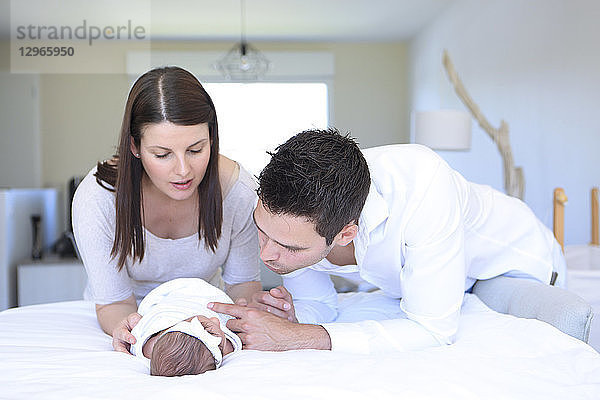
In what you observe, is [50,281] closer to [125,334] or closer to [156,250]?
[156,250]

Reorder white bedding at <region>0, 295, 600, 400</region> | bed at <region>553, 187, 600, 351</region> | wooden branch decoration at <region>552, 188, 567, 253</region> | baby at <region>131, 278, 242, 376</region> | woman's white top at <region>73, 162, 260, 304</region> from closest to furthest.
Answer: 1. white bedding at <region>0, 295, 600, 400</region>
2. baby at <region>131, 278, 242, 376</region>
3. woman's white top at <region>73, 162, 260, 304</region>
4. bed at <region>553, 187, 600, 351</region>
5. wooden branch decoration at <region>552, 188, 567, 253</region>

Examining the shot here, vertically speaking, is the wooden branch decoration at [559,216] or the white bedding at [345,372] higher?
the wooden branch decoration at [559,216]

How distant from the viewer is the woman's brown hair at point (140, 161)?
5.13 ft

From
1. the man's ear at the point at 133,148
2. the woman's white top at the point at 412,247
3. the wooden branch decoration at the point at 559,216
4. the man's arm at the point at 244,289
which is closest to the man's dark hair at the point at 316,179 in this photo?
the woman's white top at the point at 412,247

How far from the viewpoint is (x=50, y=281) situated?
4504 mm

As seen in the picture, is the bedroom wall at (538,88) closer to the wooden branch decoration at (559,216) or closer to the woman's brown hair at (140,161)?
the wooden branch decoration at (559,216)

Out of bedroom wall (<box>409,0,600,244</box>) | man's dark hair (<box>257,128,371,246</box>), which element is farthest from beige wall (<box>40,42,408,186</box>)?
man's dark hair (<box>257,128,371,246</box>)

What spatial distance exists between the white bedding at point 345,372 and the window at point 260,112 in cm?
623

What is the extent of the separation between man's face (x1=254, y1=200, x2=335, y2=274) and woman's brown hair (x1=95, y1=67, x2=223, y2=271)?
1.20 ft

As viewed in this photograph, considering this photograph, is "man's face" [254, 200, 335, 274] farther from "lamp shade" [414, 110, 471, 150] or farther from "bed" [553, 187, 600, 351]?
"lamp shade" [414, 110, 471, 150]

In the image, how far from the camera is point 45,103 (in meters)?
7.32

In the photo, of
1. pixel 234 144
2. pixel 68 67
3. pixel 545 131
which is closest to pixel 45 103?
pixel 68 67

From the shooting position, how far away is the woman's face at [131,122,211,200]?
155cm

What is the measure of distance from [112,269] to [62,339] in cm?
24
